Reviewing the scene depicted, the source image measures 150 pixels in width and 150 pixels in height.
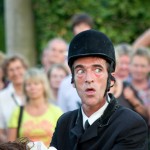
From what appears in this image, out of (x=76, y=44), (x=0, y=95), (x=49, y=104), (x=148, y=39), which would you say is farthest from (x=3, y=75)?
(x=76, y=44)

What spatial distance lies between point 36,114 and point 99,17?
6465 millimetres

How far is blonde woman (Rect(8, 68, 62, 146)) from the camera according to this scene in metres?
7.86

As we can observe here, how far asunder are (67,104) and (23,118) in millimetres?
637

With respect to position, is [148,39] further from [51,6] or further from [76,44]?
[76,44]

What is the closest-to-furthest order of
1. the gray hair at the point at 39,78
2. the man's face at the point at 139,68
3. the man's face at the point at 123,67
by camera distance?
the gray hair at the point at 39,78 → the man's face at the point at 139,68 → the man's face at the point at 123,67

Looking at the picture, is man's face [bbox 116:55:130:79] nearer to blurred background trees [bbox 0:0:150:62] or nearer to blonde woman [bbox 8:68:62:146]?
blonde woman [bbox 8:68:62:146]

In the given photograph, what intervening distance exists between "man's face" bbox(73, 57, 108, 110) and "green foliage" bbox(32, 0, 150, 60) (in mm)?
9628

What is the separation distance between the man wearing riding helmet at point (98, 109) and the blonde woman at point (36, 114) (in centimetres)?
335

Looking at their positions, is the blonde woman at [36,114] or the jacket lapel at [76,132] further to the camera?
the blonde woman at [36,114]

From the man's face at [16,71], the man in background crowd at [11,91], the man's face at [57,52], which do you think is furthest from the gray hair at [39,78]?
the man's face at [57,52]

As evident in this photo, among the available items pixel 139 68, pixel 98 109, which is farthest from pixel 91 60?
pixel 139 68

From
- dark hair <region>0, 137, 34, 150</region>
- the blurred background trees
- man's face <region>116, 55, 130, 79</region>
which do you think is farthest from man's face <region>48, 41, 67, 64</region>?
dark hair <region>0, 137, 34, 150</region>

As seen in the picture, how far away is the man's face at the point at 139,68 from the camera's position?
8852 mm

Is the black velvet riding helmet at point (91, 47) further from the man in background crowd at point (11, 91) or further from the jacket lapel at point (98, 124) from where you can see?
the man in background crowd at point (11, 91)
